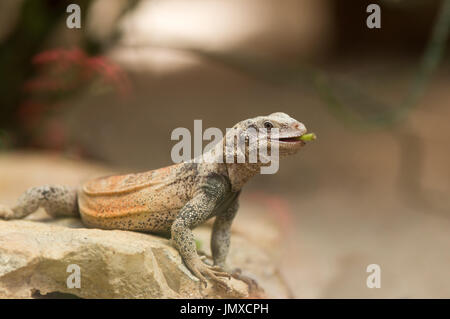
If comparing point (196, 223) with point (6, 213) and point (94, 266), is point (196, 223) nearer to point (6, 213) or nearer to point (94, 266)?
point (94, 266)

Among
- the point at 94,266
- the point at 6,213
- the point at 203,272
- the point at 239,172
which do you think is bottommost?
the point at 203,272

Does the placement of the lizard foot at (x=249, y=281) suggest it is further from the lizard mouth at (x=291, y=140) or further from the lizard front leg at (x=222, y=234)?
the lizard mouth at (x=291, y=140)

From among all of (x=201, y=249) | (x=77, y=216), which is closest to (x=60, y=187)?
(x=77, y=216)

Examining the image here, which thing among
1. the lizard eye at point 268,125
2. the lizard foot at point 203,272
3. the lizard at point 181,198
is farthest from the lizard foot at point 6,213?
the lizard eye at point 268,125

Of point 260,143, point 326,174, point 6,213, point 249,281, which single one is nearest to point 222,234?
point 249,281

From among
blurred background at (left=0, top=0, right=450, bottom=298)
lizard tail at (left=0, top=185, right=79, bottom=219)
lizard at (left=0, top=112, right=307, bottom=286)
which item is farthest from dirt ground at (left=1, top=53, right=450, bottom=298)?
lizard tail at (left=0, top=185, right=79, bottom=219)

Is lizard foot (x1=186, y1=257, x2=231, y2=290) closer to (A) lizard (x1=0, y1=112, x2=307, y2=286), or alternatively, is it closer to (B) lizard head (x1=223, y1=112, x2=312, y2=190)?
(A) lizard (x1=0, y1=112, x2=307, y2=286)
